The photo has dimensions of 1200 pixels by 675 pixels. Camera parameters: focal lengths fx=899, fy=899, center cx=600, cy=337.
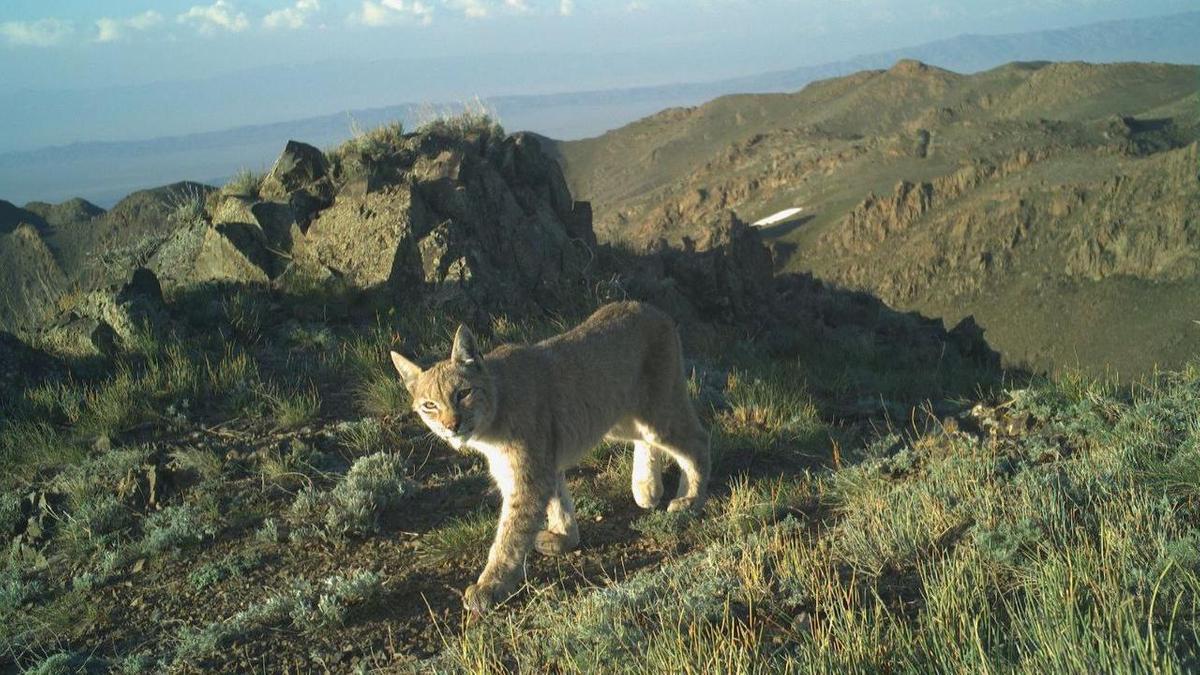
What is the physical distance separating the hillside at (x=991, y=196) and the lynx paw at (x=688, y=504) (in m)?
7.73

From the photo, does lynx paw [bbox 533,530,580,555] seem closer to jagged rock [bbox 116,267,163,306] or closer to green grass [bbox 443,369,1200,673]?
green grass [bbox 443,369,1200,673]

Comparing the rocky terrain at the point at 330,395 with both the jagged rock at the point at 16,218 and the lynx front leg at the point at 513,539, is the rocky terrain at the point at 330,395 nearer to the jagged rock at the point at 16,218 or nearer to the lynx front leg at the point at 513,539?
the lynx front leg at the point at 513,539

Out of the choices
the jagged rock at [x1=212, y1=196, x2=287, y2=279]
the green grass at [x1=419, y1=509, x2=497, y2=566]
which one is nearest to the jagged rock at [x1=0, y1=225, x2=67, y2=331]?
the jagged rock at [x1=212, y1=196, x2=287, y2=279]

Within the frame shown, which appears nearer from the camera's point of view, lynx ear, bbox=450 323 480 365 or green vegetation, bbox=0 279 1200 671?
green vegetation, bbox=0 279 1200 671

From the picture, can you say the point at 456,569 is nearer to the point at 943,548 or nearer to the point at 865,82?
the point at 943,548

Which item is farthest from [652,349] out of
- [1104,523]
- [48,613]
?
[48,613]

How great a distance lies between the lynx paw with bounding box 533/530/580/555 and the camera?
6.11m

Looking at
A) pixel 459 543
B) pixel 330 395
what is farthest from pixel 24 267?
pixel 459 543

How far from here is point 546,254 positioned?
12125mm

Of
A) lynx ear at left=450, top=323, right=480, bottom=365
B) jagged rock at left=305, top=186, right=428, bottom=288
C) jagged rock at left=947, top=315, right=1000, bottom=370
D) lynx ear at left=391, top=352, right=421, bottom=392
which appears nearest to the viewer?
lynx ear at left=450, top=323, right=480, bottom=365

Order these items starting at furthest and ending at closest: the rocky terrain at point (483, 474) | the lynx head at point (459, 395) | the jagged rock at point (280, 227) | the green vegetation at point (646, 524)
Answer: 1. the jagged rock at point (280, 227)
2. the lynx head at point (459, 395)
3. the rocky terrain at point (483, 474)
4. the green vegetation at point (646, 524)

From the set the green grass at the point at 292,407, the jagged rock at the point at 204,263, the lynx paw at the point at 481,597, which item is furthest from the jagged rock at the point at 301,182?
the lynx paw at the point at 481,597

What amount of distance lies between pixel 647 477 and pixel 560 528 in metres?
0.93

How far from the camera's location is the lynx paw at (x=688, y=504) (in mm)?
6586
